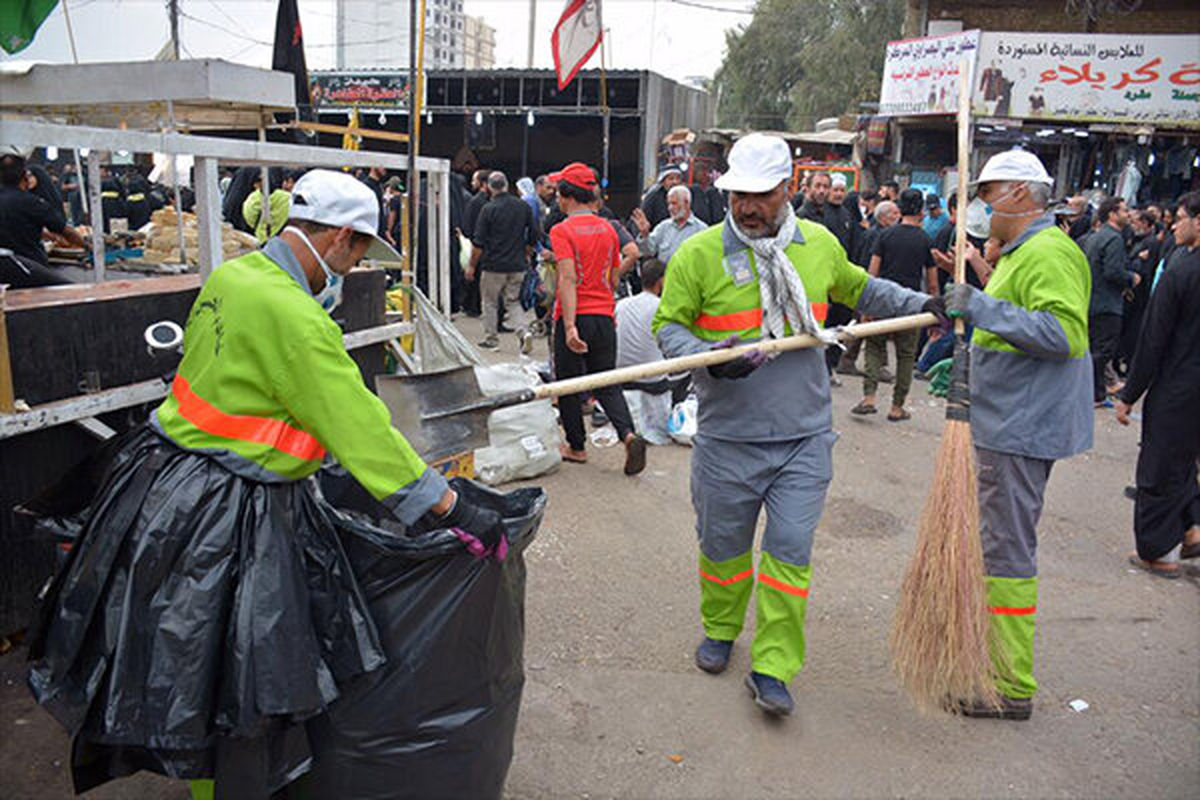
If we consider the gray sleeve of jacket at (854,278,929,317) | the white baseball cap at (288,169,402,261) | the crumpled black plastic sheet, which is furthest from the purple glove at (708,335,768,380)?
the white baseball cap at (288,169,402,261)

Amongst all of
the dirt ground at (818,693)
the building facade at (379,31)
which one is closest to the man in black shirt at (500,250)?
the dirt ground at (818,693)

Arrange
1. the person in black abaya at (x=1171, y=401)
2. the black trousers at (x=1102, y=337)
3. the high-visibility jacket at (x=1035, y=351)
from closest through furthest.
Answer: the high-visibility jacket at (x=1035, y=351) → the person in black abaya at (x=1171, y=401) → the black trousers at (x=1102, y=337)

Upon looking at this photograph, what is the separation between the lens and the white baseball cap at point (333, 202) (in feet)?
7.37

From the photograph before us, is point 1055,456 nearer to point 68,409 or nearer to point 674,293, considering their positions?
point 674,293

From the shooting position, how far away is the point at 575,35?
10094mm

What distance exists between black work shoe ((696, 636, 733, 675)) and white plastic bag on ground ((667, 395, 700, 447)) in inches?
118

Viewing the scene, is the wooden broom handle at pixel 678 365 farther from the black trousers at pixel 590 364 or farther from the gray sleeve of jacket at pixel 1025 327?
the black trousers at pixel 590 364

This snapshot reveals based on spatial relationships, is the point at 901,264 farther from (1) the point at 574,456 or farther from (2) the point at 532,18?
(2) the point at 532,18

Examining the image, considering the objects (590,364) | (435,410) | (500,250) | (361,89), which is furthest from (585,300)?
(361,89)

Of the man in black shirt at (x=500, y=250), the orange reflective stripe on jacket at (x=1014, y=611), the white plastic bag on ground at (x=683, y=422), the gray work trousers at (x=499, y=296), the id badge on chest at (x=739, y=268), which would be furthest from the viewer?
the gray work trousers at (x=499, y=296)

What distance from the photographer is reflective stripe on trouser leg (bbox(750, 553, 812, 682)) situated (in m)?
3.24

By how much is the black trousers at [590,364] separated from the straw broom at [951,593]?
2857mm

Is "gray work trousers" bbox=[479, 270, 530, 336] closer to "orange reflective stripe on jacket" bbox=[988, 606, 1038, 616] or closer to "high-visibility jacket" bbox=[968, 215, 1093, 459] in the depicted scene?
"high-visibility jacket" bbox=[968, 215, 1093, 459]

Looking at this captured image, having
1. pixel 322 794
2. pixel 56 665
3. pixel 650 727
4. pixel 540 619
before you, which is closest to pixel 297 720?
pixel 322 794
